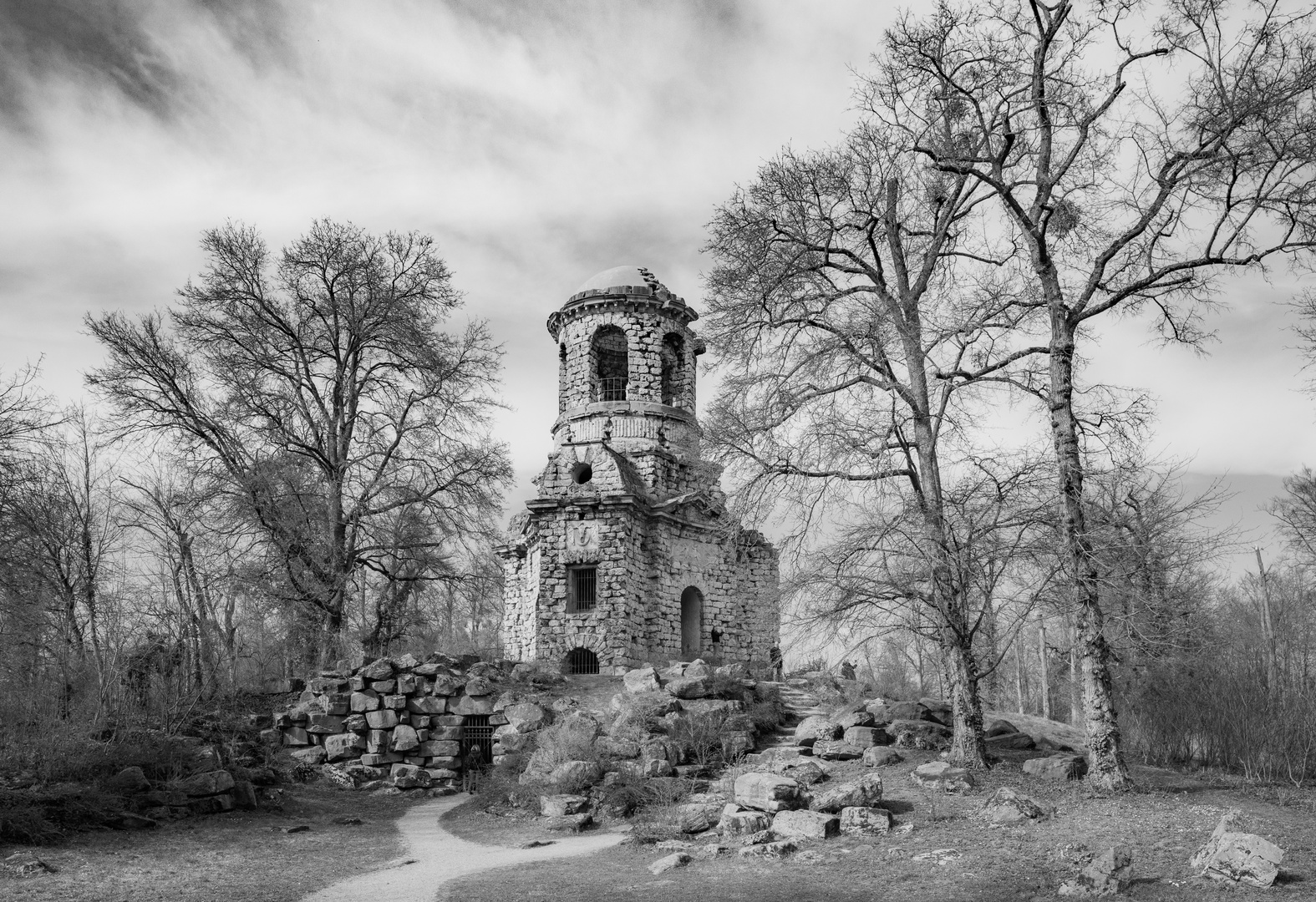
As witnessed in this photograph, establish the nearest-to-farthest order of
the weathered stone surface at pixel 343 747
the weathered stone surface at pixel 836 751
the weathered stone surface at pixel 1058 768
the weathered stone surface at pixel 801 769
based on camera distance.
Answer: the weathered stone surface at pixel 1058 768, the weathered stone surface at pixel 801 769, the weathered stone surface at pixel 836 751, the weathered stone surface at pixel 343 747

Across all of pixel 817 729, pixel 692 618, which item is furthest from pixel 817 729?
pixel 692 618

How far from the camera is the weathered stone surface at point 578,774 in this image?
45.5 feet

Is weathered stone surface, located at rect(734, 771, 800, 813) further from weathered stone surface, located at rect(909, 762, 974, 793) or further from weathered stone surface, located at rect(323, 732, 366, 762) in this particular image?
weathered stone surface, located at rect(323, 732, 366, 762)

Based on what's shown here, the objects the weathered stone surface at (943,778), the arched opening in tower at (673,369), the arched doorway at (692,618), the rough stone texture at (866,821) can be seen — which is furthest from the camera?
the arched opening in tower at (673,369)

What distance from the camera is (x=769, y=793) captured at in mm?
11336

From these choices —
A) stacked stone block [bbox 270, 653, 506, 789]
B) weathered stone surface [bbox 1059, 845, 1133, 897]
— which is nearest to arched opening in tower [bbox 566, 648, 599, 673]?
stacked stone block [bbox 270, 653, 506, 789]

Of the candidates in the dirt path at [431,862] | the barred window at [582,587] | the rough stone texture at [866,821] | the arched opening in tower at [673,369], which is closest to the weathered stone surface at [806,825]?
the rough stone texture at [866,821]

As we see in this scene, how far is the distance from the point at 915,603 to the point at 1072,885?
5.64 meters

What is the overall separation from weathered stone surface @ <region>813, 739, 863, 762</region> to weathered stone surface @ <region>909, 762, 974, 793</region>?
191cm

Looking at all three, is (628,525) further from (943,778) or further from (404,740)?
(943,778)

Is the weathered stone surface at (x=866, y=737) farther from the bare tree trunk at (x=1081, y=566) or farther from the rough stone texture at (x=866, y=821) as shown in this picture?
the rough stone texture at (x=866, y=821)

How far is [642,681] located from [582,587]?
232 inches

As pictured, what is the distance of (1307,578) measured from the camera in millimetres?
27141

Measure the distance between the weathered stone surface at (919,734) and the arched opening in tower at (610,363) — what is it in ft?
44.7
